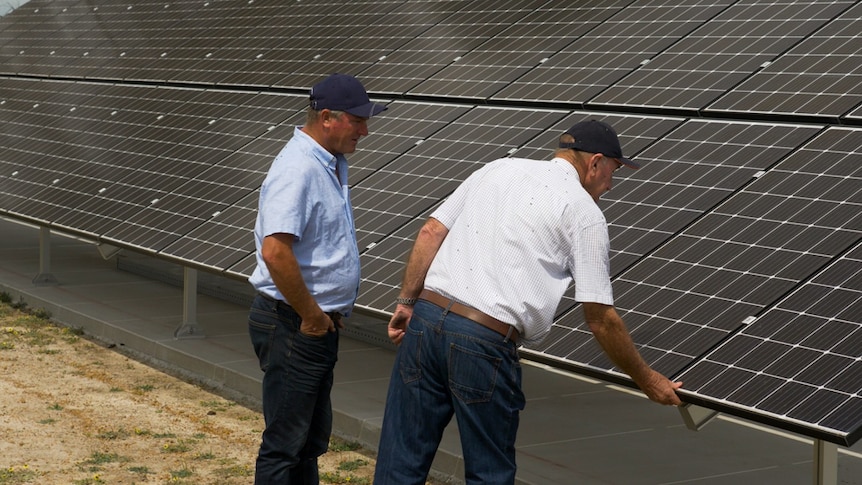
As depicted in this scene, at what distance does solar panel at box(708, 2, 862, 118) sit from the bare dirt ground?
3.34m

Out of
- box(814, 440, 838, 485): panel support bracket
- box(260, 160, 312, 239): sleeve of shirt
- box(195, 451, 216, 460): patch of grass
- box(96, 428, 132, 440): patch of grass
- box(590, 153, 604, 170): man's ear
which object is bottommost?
box(96, 428, 132, 440): patch of grass

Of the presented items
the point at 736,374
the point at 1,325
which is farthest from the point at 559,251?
the point at 1,325

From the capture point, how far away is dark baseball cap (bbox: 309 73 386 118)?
5.59 m

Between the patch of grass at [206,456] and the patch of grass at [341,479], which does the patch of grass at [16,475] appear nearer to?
the patch of grass at [206,456]

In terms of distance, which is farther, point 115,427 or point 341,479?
point 115,427

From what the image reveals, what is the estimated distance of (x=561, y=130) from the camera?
848 centimetres

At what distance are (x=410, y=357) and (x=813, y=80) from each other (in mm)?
4108

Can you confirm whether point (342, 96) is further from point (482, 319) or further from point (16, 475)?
point (16, 475)

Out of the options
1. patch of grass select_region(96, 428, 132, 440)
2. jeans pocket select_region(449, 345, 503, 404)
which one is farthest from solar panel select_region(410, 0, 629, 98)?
jeans pocket select_region(449, 345, 503, 404)

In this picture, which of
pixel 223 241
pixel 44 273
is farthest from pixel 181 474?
pixel 44 273

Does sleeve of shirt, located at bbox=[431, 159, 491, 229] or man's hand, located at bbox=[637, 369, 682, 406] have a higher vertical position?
sleeve of shirt, located at bbox=[431, 159, 491, 229]

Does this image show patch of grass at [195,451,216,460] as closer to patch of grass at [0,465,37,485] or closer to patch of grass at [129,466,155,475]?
patch of grass at [129,466,155,475]

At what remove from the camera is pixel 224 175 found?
10.4 meters

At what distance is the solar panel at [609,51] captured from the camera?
9.04 metres
